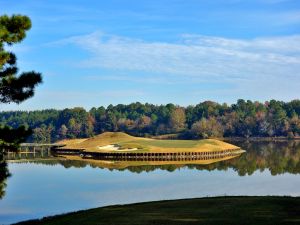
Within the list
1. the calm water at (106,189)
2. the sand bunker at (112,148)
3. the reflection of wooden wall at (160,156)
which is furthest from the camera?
the sand bunker at (112,148)

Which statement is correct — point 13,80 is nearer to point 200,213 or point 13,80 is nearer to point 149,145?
point 200,213

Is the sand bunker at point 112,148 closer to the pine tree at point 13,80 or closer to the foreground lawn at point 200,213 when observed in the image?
the foreground lawn at point 200,213

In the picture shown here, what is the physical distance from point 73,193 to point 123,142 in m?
86.1

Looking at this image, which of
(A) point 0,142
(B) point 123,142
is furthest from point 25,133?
(B) point 123,142

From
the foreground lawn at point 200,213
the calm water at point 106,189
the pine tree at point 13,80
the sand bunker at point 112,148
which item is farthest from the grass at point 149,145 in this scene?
the pine tree at point 13,80

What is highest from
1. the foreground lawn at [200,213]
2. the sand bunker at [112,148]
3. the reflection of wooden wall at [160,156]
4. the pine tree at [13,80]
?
the pine tree at [13,80]

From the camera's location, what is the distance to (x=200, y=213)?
76.0 ft

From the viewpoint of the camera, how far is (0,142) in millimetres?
21891

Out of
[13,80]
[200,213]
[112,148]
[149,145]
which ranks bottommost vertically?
[200,213]

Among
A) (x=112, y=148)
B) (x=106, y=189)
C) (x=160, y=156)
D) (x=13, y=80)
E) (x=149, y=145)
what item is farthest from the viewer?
(x=112, y=148)

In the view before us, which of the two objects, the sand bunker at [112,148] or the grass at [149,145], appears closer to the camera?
the grass at [149,145]

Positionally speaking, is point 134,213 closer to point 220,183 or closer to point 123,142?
point 220,183

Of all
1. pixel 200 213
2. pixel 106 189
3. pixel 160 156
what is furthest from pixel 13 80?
pixel 160 156

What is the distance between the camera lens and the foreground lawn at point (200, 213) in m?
21.3
